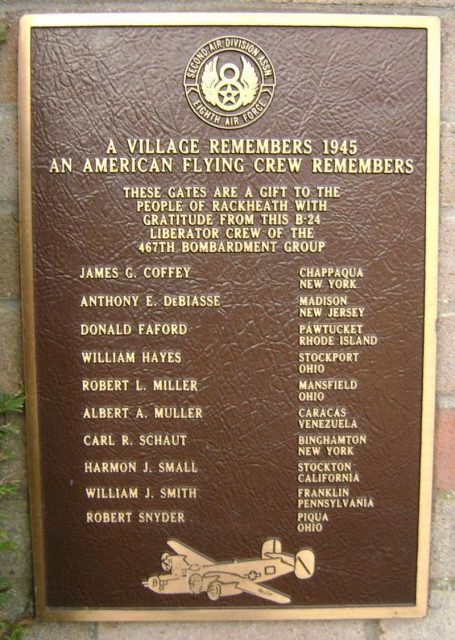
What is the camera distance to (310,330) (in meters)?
1.66

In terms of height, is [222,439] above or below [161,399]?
below

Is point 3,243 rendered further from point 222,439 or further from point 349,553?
point 349,553

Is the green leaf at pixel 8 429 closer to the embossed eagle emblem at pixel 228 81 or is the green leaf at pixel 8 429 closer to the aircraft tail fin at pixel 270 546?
the aircraft tail fin at pixel 270 546

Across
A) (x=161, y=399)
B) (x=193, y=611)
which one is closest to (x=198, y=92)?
(x=161, y=399)

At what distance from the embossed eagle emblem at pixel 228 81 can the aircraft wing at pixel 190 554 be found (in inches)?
55.5

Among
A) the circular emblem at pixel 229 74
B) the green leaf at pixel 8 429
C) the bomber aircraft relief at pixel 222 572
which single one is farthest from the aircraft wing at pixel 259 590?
the circular emblem at pixel 229 74

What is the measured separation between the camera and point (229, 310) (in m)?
1.66

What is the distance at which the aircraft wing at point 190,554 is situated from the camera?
1705 mm

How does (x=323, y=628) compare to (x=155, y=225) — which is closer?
(x=155, y=225)

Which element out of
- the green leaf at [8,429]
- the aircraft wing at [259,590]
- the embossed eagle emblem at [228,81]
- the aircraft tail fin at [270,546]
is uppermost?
the embossed eagle emblem at [228,81]

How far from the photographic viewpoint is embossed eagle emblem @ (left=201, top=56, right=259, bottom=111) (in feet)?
5.25

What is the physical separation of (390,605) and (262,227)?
1.30 m

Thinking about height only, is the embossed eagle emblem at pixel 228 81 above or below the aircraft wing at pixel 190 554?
above

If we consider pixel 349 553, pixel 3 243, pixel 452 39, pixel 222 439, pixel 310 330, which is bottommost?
pixel 349 553
